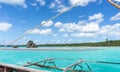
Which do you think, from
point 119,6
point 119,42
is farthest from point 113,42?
point 119,6

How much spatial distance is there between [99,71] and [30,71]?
18751 mm

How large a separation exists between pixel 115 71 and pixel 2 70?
19304 millimetres

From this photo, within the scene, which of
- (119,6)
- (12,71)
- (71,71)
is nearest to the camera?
(12,71)

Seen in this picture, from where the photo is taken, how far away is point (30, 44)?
346 ft

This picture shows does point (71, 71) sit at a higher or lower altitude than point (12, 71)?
lower

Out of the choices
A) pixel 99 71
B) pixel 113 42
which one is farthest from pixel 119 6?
pixel 113 42

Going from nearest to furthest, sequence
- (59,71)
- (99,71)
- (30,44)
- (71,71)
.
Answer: (71,71)
(59,71)
(99,71)
(30,44)

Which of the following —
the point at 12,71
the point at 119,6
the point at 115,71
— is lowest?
the point at 115,71

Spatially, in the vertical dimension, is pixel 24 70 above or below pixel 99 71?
above

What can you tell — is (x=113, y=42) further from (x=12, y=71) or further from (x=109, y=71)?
(x=12, y=71)

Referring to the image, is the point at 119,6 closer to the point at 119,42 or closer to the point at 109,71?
the point at 109,71

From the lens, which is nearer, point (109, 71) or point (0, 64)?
point (0, 64)

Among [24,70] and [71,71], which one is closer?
[24,70]

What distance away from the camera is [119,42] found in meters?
114
